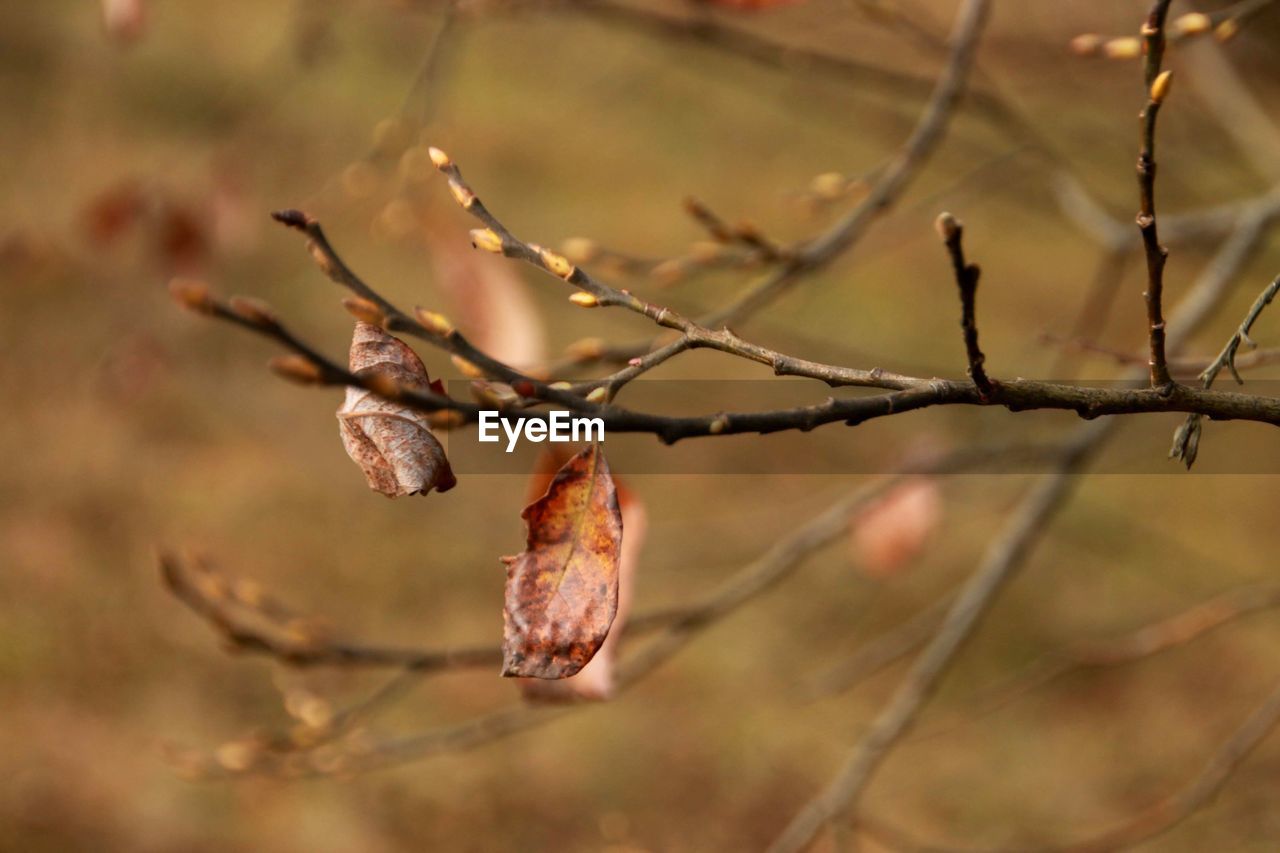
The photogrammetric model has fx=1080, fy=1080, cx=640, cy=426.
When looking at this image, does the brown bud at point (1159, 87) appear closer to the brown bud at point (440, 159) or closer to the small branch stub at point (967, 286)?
the small branch stub at point (967, 286)

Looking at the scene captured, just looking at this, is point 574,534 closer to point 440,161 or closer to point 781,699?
point 440,161

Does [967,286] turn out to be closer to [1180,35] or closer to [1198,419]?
[1198,419]

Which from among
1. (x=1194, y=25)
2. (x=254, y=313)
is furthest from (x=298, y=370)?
(x=1194, y=25)

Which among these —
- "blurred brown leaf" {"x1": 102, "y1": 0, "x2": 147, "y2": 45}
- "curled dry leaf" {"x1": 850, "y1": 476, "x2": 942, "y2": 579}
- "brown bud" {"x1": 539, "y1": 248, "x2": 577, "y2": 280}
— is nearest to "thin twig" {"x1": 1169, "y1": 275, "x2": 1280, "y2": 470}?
"brown bud" {"x1": 539, "y1": 248, "x2": 577, "y2": 280}

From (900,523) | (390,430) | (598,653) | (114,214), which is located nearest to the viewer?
(390,430)

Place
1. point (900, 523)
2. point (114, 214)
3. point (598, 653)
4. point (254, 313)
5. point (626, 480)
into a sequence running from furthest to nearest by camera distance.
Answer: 1. point (626, 480)
2. point (114, 214)
3. point (900, 523)
4. point (598, 653)
5. point (254, 313)

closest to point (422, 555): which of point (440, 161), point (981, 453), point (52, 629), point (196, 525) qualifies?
point (196, 525)
